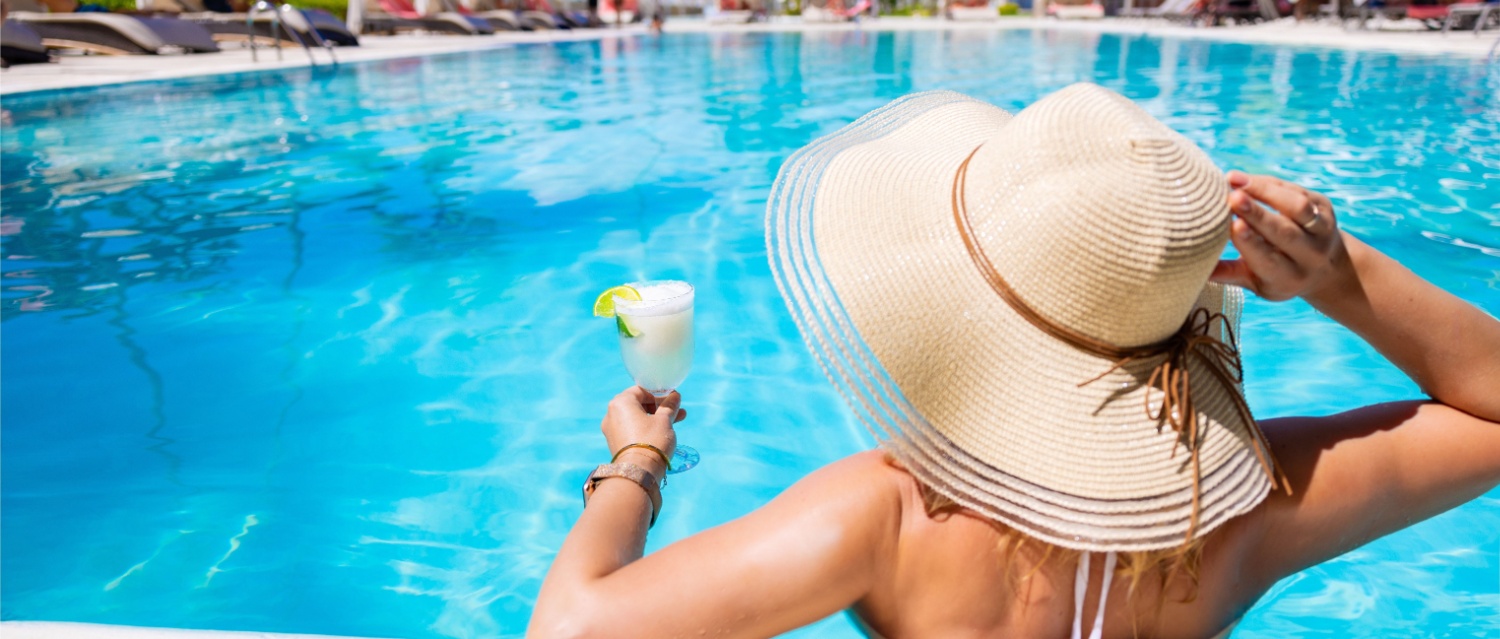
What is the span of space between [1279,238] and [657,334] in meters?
1.17

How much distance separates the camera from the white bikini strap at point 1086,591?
3.80 feet

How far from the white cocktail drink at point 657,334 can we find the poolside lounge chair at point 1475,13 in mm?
19260

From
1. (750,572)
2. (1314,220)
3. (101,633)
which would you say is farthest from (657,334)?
(1314,220)

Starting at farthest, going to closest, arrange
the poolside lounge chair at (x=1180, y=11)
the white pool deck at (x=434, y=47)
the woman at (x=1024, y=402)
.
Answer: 1. the poolside lounge chair at (x=1180, y=11)
2. the white pool deck at (x=434, y=47)
3. the woman at (x=1024, y=402)

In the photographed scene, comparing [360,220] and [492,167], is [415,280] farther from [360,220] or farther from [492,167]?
[492,167]

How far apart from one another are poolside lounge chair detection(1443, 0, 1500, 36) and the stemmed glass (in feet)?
63.2

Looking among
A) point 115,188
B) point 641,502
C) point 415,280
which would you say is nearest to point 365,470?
point 415,280

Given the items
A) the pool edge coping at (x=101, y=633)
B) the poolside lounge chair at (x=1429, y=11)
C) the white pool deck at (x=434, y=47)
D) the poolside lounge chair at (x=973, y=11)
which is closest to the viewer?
the pool edge coping at (x=101, y=633)

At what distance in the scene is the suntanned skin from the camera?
3.57 feet

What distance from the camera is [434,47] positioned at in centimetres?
1994

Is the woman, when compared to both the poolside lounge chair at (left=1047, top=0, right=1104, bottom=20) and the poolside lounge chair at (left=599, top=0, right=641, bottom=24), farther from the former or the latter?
the poolside lounge chair at (left=599, top=0, right=641, bottom=24)

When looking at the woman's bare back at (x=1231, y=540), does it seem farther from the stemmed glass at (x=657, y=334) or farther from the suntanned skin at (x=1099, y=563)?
the stemmed glass at (x=657, y=334)

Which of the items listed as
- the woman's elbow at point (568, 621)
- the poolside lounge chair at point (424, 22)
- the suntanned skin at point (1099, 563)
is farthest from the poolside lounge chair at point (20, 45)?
the woman's elbow at point (568, 621)

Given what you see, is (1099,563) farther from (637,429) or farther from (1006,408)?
(637,429)
